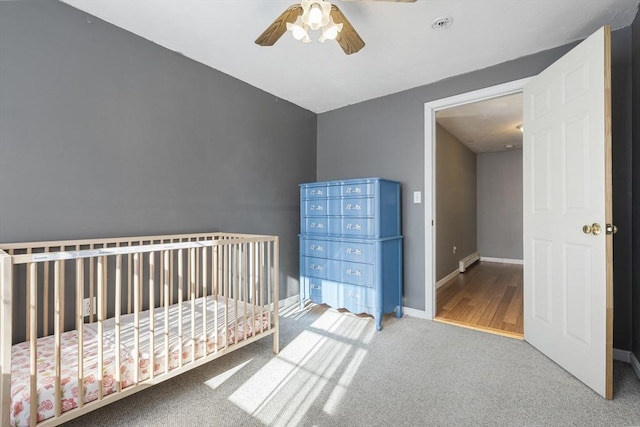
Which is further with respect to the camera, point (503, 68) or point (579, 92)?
point (503, 68)

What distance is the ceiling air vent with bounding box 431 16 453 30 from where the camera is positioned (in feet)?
6.02

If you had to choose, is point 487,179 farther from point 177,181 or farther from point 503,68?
point 177,181

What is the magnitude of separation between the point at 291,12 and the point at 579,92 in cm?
174

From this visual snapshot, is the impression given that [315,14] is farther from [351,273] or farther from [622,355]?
[622,355]

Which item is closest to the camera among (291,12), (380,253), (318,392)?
(291,12)

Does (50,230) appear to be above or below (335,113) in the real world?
below

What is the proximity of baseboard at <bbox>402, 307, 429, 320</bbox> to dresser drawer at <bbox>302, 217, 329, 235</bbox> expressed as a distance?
1114mm

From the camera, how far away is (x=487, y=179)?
19.0 ft

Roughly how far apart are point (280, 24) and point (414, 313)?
103 inches

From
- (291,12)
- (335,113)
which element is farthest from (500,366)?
(335,113)

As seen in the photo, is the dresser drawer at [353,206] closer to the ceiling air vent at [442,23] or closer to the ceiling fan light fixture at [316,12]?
the ceiling air vent at [442,23]

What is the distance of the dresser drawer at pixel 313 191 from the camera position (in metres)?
2.86

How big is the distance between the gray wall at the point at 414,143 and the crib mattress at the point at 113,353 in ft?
5.47

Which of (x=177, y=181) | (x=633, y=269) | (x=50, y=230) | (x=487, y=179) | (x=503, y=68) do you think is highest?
(x=503, y=68)
